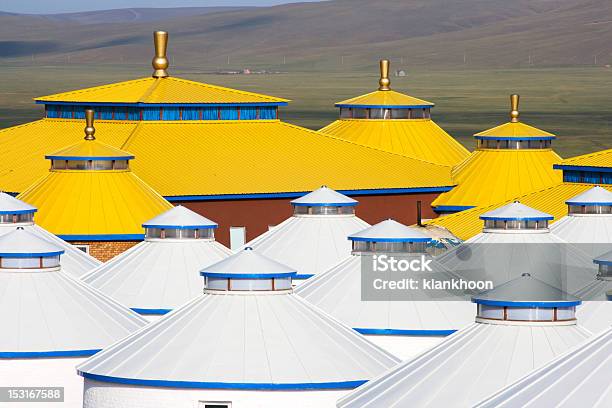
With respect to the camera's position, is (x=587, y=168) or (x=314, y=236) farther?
(x=587, y=168)

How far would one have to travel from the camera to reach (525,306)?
4266 cm

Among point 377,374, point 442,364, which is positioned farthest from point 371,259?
point 442,364

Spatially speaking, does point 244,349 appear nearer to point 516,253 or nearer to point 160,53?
point 516,253

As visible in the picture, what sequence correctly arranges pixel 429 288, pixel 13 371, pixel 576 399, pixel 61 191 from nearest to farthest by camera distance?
1. pixel 576 399
2. pixel 13 371
3. pixel 429 288
4. pixel 61 191

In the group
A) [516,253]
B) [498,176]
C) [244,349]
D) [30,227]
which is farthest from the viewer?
[498,176]

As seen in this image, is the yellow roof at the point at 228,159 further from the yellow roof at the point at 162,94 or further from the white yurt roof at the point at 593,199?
the white yurt roof at the point at 593,199

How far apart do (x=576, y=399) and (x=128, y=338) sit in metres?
15.8

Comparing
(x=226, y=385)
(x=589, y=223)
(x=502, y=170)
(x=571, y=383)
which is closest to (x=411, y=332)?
(x=226, y=385)

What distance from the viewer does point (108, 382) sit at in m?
46.2

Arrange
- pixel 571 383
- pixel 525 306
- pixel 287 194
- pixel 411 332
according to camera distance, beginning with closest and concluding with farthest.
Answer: pixel 571 383
pixel 525 306
pixel 411 332
pixel 287 194

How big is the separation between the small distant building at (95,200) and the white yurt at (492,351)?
32888mm

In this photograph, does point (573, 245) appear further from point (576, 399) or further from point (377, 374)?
point (576, 399)

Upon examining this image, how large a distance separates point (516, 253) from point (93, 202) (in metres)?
19.7

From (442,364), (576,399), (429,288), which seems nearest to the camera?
(576,399)
